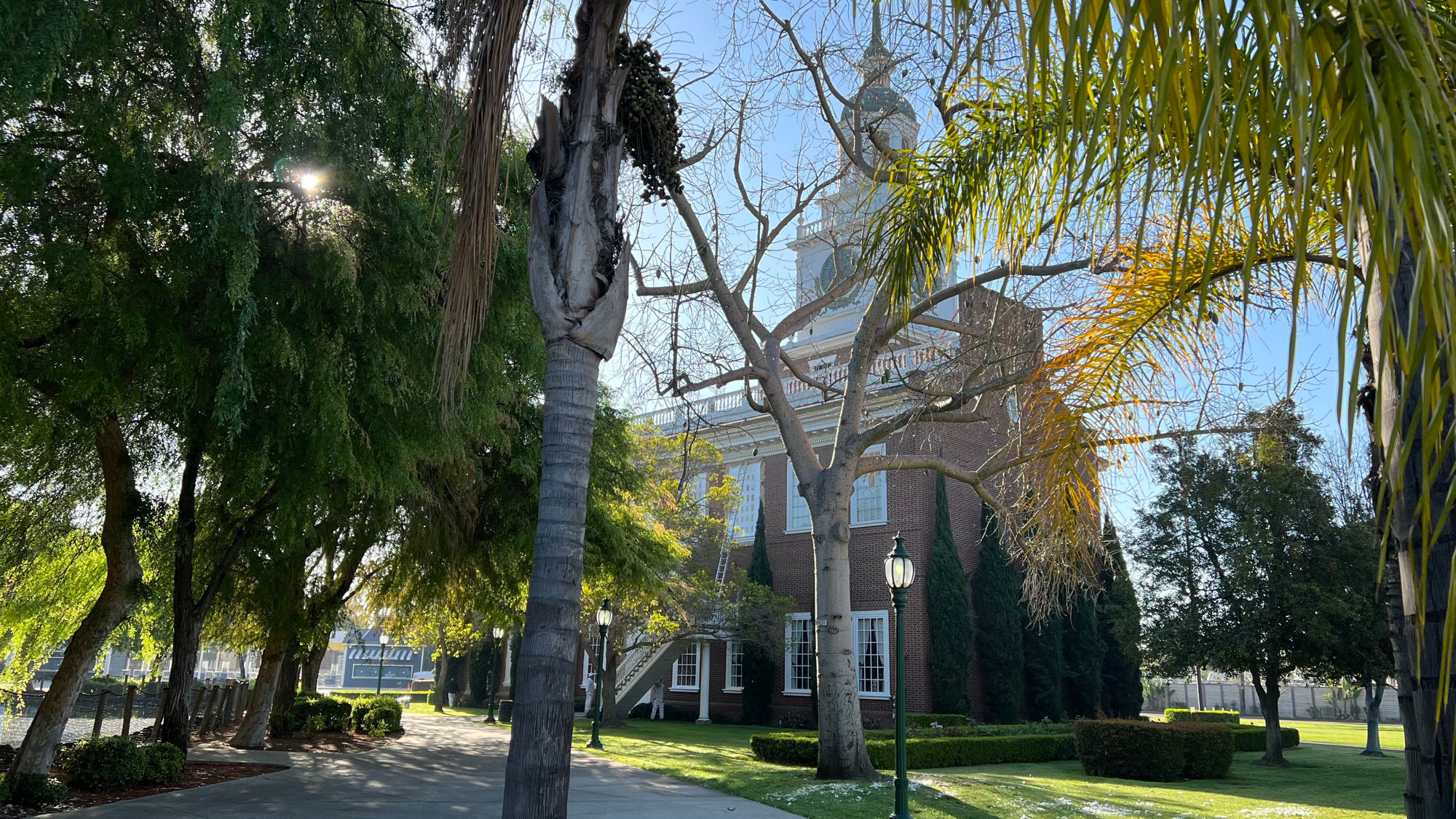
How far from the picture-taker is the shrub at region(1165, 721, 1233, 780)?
17.3 m

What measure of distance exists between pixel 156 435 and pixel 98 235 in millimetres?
3407

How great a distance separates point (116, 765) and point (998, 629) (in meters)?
21.3

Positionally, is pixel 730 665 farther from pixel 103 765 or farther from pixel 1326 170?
pixel 1326 170

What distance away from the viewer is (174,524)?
1242 cm

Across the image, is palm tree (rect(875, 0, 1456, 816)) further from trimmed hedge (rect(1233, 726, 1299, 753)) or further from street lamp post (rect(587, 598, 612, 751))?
trimmed hedge (rect(1233, 726, 1299, 753))

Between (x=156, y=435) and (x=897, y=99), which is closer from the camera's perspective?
(x=156, y=435)

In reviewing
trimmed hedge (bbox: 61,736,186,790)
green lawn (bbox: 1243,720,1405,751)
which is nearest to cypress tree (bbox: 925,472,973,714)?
green lawn (bbox: 1243,720,1405,751)

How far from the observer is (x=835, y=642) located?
14.5 meters

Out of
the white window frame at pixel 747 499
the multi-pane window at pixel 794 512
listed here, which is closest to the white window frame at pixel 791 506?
the multi-pane window at pixel 794 512

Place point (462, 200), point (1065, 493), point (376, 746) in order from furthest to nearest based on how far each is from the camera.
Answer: point (376, 746)
point (1065, 493)
point (462, 200)

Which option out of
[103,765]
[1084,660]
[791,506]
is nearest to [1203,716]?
[1084,660]

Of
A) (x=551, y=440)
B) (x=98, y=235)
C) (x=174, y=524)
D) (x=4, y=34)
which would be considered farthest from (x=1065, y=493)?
(x=174, y=524)

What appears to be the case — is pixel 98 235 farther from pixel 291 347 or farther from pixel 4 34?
pixel 4 34

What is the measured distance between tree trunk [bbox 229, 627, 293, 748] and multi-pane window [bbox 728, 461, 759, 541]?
1624 cm
